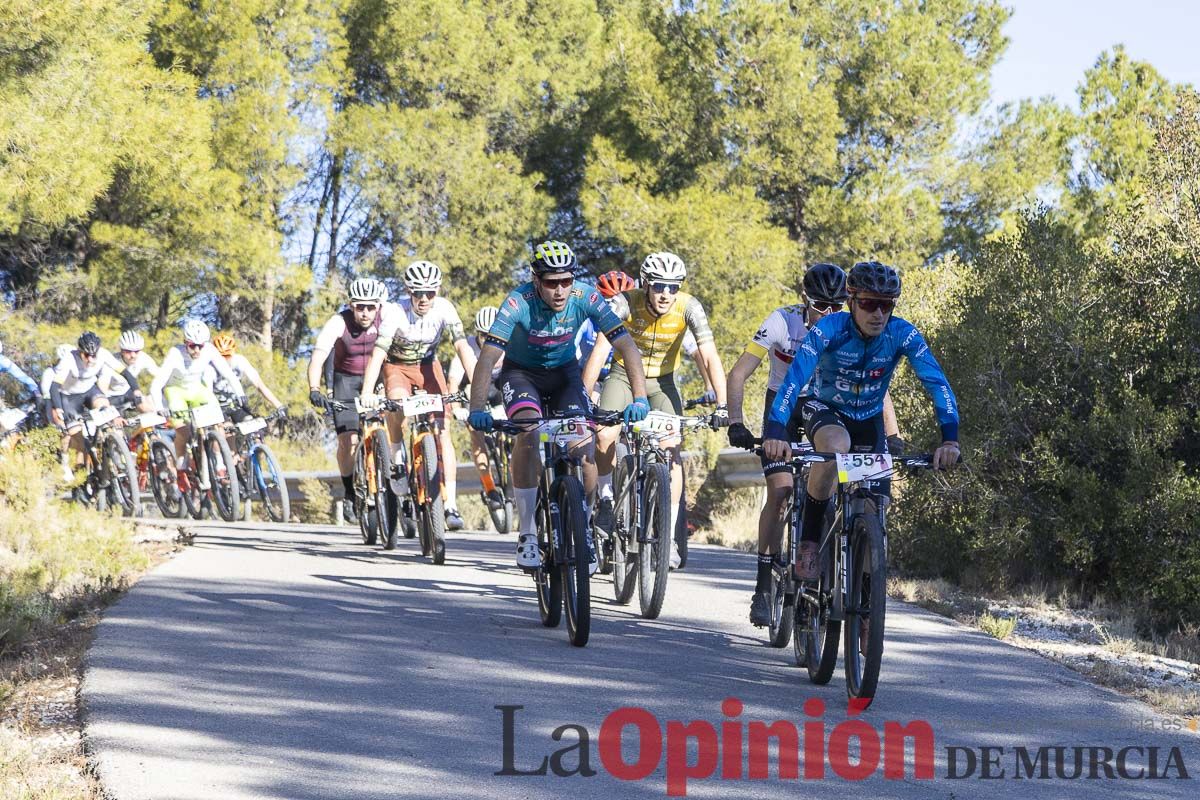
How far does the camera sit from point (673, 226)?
27.0 m

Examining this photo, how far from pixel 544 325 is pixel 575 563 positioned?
1673mm

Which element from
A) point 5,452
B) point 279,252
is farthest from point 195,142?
point 5,452

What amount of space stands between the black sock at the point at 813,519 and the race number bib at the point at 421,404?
490cm

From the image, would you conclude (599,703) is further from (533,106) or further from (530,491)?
(533,106)

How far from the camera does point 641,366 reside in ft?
29.3

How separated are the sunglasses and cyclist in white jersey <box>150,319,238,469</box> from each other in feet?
37.6

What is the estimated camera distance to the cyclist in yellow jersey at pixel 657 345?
1021cm

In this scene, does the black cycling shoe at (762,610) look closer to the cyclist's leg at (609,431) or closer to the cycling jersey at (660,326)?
the cyclist's leg at (609,431)

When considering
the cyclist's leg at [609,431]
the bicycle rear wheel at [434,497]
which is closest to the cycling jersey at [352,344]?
the bicycle rear wheel at [434,497]

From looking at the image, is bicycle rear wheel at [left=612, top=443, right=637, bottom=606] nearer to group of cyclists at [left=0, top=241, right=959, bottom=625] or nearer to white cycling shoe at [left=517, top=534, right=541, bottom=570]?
group of cyclists at [left=0, top=241, right=959, bottom=625]

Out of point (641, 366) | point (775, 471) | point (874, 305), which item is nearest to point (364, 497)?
point (641, 366)

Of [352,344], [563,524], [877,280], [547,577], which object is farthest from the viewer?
[352,344]

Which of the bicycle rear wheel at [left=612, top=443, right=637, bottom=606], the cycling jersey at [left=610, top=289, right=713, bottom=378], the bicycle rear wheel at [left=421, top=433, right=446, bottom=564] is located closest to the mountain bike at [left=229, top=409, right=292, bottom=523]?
the bicycle rear wheel at [left=421, top=433, right=446, bottom=564]

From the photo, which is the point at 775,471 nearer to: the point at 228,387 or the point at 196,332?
the point at 196,332
